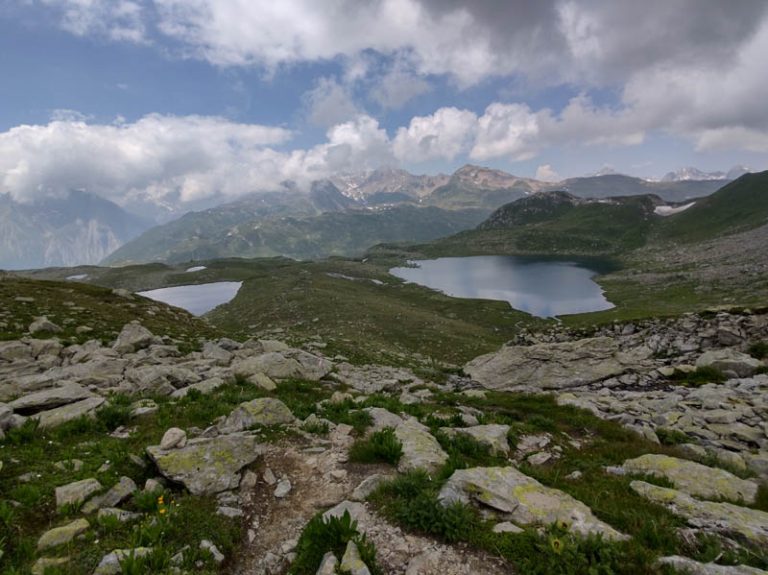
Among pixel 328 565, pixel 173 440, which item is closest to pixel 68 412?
pixel 173 440

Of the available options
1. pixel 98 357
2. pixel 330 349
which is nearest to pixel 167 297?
pixel 330 349

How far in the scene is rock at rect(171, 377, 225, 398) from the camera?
588 inches

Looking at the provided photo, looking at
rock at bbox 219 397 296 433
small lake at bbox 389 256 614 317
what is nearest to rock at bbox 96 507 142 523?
rock at bbox 219 397 296 433

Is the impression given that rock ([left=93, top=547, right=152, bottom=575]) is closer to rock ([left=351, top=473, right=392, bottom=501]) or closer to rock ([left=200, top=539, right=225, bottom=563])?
rock ([left=200, top=539, right=225, bottom=563])

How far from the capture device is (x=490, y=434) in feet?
41.1

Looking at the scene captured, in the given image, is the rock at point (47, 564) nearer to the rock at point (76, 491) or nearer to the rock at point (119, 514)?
the rock at point (119, 514)

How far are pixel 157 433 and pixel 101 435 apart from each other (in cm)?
166

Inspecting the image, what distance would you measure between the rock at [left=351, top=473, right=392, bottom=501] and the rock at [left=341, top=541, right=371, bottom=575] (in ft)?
6.27

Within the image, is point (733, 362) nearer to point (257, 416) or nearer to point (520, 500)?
point (520, 500)

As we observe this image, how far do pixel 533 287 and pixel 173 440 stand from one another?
14525 cm

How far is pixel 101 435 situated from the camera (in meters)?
11.1

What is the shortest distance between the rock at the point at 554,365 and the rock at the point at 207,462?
22.9 metres

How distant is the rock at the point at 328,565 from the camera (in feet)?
20.0

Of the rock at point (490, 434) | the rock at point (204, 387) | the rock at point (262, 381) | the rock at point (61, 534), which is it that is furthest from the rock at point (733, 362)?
the rock at point (61, 534)
